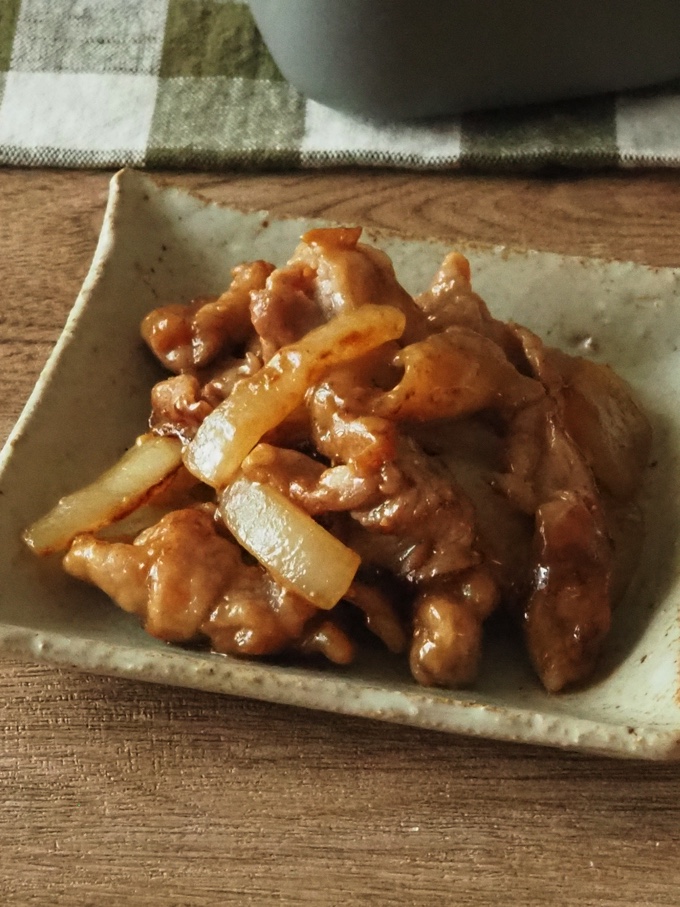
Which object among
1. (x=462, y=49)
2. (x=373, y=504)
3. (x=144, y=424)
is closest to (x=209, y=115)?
(x=462, y=49)

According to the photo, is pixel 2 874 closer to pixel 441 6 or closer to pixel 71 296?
pixel 71 296

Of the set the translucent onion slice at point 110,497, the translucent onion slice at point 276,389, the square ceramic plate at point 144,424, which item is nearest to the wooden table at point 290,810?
the square ceramic plate at point 144,424

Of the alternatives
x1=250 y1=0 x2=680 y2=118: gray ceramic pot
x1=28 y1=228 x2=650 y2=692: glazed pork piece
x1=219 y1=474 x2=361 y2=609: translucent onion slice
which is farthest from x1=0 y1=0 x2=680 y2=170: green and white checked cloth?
x1=219 y1=474 x2=361 y2=609: translucent onion slice

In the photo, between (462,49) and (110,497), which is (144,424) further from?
(462,49)

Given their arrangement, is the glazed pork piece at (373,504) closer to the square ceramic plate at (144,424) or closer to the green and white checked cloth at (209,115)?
the square ceramic plate at (144,424)

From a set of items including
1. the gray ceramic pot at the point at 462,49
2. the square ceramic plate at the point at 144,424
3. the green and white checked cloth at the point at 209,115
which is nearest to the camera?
the square ceramic plate at the point at 144,424

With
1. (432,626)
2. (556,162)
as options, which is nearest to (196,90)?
(556,162)

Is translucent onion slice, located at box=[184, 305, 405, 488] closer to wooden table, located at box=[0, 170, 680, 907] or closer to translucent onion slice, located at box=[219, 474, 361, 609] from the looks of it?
translucent onion slice, located at box=[219, 474, 361, 609]
